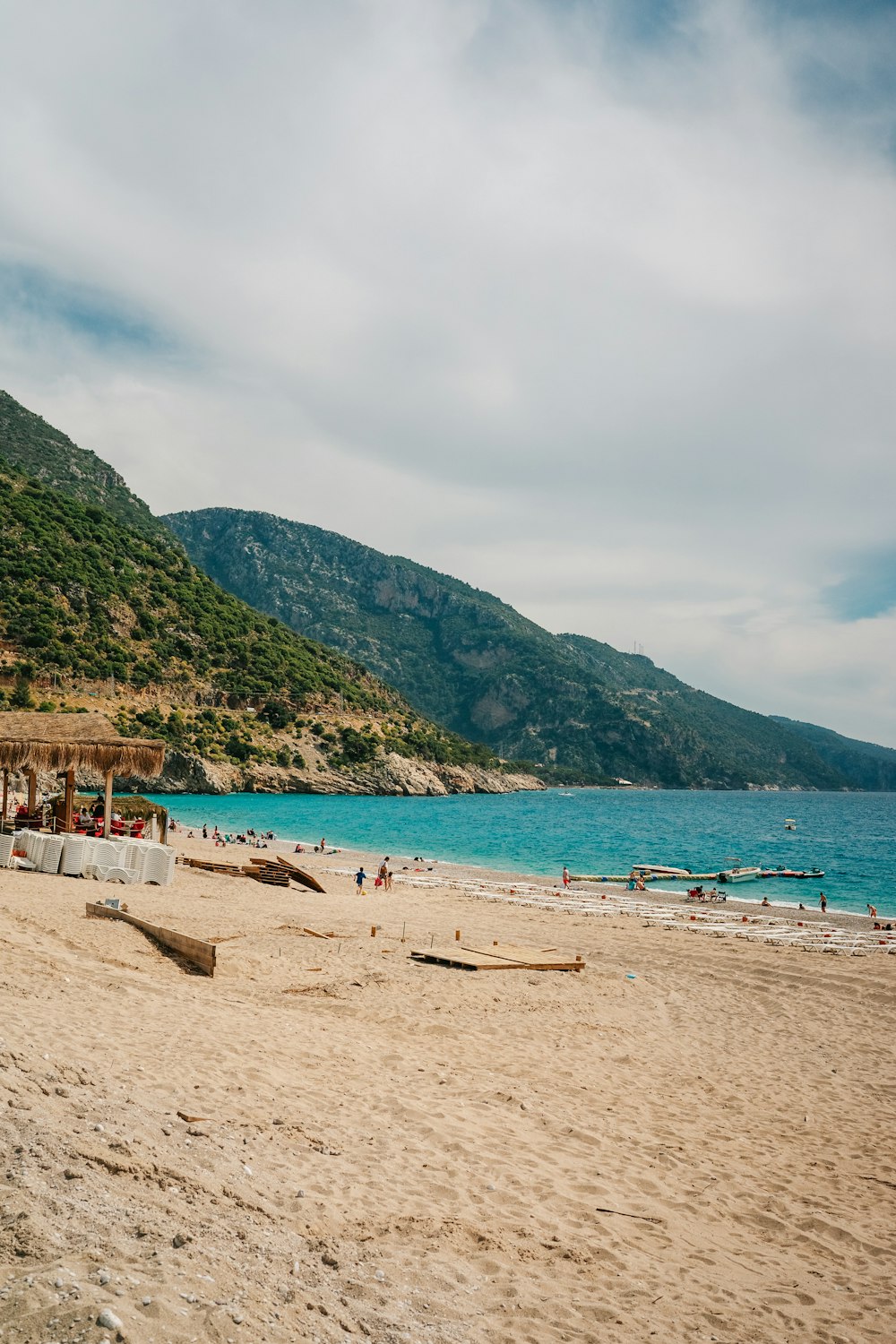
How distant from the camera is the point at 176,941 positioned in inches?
433

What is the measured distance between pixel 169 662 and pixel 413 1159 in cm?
8166

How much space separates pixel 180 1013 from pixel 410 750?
342 ft

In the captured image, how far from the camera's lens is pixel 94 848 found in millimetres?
17922

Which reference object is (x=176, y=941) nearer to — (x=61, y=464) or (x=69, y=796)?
(x=69, y=796)

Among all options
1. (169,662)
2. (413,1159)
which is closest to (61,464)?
(169,662)

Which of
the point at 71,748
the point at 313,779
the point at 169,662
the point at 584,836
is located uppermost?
the point at 169,662

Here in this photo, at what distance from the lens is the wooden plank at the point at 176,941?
412 inches

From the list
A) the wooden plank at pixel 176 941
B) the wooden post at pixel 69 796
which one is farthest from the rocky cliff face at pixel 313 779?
the wooden plank at pixel 176 941

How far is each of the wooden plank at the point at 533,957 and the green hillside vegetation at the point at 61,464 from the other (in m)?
94.5

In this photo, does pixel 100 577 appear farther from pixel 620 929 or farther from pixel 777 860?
pixel 620 929

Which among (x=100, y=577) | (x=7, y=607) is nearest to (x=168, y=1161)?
(x=7, y=607)

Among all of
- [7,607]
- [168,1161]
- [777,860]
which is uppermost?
[7,607]

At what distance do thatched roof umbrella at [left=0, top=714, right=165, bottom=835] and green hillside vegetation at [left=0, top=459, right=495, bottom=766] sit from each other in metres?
43.2

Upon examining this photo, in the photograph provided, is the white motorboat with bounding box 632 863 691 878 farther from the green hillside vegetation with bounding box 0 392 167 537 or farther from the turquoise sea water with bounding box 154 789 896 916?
the green hillside vegetation with bounding box 0 392 167 537
